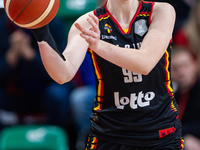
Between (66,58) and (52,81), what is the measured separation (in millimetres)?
2425

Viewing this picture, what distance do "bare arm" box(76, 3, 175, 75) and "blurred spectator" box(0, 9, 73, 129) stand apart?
94.5 inches

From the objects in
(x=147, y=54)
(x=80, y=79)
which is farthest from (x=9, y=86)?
(x=147, y=54)

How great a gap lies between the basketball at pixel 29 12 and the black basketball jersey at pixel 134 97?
596mm

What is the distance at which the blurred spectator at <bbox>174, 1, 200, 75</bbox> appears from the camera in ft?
12.8

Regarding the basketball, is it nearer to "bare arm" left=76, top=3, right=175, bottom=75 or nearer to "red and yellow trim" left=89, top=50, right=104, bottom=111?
"bare arm" left=76, top=3, right=175, bottom=75

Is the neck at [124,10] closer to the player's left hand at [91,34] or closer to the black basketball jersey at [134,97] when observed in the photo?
the black basketball jersey at [134,97]

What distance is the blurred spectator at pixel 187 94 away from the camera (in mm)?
3410

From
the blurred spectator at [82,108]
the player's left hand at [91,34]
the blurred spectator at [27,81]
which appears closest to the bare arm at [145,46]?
the player's left hand at [91,34]

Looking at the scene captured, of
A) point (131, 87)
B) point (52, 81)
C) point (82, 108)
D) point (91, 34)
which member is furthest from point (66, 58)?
point (52, 81)

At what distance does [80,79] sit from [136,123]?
7.70 feet

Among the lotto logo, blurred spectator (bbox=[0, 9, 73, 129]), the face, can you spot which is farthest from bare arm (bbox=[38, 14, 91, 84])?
blurred spectator (bbox=[0, 9, 73, 129])

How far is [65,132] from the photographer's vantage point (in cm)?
412

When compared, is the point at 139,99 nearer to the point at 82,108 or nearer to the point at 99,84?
the point at 99,84

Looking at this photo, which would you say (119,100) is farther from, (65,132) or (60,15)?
(60,15)
